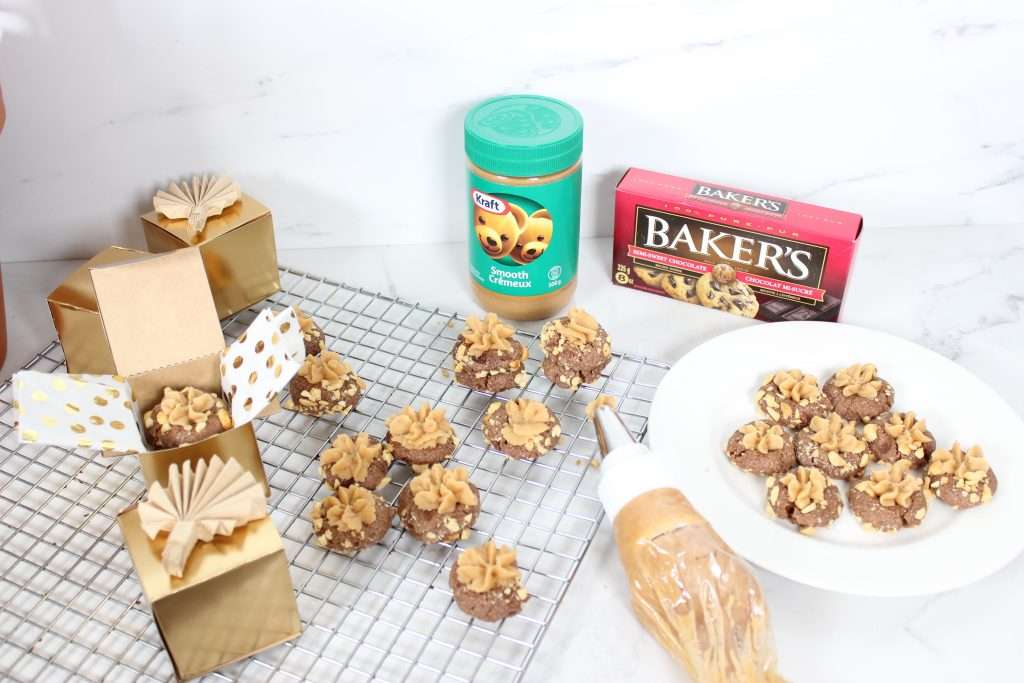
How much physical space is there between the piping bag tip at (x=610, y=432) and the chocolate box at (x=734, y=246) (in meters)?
0.29

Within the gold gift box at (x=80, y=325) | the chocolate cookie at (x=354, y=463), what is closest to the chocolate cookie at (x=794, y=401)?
the chocolate cookie at (x=354, y=463)

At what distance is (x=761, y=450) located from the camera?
0.94m

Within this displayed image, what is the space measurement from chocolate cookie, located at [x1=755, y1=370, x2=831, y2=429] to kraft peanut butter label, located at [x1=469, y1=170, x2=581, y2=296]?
0.24 m

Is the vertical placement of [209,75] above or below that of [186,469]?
above

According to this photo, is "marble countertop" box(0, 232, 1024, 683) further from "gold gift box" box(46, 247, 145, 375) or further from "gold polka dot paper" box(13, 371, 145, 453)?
"gold polka dot paper" box(13, 371, 145, 453)

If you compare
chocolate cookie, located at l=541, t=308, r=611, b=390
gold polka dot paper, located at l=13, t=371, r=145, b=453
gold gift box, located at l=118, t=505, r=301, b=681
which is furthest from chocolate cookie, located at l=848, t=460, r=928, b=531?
gold polka dot paper, located at l=13, t=371, r=145, b=453

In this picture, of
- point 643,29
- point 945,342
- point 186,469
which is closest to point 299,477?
point 186,469

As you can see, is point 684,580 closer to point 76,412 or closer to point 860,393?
point 860,393

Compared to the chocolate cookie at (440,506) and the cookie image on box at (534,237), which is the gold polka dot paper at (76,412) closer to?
the chocolate cookie at (440,506)

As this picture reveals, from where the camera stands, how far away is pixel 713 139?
45.0 inches

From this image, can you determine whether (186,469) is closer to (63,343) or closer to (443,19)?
(63,343)

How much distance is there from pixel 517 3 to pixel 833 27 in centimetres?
31

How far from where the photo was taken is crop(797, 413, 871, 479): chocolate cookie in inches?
36.8

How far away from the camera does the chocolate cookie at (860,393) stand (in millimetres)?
985
